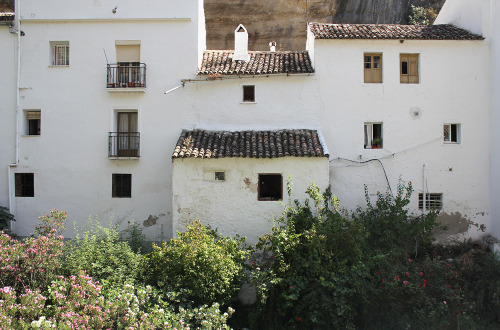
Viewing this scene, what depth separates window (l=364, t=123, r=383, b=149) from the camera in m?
14.7

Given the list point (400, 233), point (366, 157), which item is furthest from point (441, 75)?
point (400, 233)

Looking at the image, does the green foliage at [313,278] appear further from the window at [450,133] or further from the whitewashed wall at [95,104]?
the window at [450,133]

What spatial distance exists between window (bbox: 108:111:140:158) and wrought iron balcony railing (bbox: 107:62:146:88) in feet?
3.52

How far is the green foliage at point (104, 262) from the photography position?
10273 mm

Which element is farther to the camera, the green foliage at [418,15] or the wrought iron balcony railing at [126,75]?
the green foliage at [418,15]

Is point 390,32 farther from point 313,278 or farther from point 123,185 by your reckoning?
point 123,185

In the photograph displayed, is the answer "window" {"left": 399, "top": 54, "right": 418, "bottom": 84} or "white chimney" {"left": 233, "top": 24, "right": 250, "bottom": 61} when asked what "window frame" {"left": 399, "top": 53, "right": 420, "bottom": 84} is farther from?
"white chimney" {"left": 233, "top": 24, "right": 250, "bottom": 61}

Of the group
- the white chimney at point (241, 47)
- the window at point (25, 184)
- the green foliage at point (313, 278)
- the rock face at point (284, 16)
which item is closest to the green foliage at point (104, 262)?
the green foliage at point (313, 278)

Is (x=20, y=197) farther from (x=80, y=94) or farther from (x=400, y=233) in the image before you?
(x=400, y=233)

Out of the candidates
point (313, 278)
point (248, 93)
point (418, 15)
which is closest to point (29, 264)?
point (313, 278)

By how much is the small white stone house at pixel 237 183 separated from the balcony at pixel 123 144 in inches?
98.3

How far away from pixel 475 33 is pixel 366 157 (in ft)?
20.7

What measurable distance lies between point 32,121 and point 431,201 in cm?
1527

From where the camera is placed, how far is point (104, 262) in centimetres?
1066
